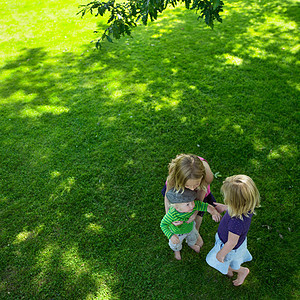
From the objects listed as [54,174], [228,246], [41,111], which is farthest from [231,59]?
[228,246]

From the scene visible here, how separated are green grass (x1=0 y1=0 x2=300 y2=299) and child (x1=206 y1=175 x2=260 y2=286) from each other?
749mm

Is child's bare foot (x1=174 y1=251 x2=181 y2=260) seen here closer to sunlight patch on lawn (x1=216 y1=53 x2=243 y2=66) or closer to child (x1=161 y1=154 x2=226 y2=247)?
child (x1=161 y1=154 x2=226 y2=247)

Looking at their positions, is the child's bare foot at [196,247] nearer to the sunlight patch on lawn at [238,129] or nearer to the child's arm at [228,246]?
the child's arm at [228,246]

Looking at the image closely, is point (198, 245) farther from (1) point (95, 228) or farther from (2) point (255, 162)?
(2) point (255, 162)

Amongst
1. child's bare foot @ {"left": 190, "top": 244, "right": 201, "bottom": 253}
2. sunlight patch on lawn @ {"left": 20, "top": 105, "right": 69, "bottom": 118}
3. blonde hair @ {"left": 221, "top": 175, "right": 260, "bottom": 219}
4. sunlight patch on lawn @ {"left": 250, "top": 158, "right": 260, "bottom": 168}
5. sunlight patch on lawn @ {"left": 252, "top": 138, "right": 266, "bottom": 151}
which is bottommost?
child's bare foot @ {"left": 190, "top": 244, "right": 201, "bottom": 253}

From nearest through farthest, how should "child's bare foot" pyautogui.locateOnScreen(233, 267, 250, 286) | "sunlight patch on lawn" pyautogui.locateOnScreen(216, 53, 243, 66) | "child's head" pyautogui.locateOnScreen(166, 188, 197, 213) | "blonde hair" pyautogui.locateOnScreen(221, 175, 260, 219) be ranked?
"blonde hair" pyautogui.locateOnScreen(221, 175, 260, 219) < "child's head" pyautogui.locateOnScreen(166, 188, 197, 213) < "child's bare foot" pyautogui.locateOnScreen(233, 267, 250, 286) < "sunlight patch on lawn" pyautogui.locateOnScreen(216, 53, 243, 66)

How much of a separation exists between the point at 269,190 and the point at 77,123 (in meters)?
4.35

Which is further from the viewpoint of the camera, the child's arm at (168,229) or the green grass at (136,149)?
the green grass at (136,149)

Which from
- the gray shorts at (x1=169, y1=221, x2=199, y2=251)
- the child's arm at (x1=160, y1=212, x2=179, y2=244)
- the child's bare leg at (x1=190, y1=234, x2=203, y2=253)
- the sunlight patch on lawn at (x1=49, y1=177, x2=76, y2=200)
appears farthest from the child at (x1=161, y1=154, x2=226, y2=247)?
the sunlight patch on lawn at (x1=49, y1=177, x2=76, y2=200)

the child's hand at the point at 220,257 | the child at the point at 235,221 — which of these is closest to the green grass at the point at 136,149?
the child at the point at 235,221

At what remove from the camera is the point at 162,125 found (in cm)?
577

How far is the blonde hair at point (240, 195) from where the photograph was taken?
96.6 inches

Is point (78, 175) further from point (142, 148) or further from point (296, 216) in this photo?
point (296, 216)

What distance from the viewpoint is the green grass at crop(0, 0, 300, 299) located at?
11.9 ft
